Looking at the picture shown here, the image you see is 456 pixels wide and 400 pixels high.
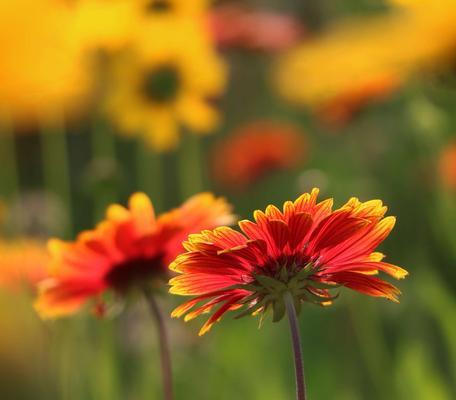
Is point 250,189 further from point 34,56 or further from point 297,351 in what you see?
point 297,351

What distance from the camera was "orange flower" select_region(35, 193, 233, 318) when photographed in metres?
0.49

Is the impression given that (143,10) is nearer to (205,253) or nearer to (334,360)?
(334,360)

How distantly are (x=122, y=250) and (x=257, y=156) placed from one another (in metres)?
1.06

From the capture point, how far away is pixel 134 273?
548 millimetres

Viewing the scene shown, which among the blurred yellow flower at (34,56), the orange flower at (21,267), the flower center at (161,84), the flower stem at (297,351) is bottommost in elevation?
the flower stem at (297,351)

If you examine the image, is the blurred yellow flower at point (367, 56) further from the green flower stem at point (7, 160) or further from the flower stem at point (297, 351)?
the flower stem at point (297, 351)

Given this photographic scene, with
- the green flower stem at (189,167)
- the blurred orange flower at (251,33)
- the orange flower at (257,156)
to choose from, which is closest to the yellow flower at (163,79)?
the green flower stem at (189,167)

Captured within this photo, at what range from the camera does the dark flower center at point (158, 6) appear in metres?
1.11

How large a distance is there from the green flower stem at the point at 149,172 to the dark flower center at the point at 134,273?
0.67 m

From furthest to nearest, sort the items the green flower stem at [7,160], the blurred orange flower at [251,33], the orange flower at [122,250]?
the blurred orange flower at [251,33] → the green flower stem at [7,160] → the orange flower at [122,250]

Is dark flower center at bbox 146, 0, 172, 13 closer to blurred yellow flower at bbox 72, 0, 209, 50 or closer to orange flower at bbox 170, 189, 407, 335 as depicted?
blurred yellow flower at bbox 72, 0, 209, 50

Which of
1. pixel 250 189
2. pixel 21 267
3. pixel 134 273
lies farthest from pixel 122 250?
pixel 250 189

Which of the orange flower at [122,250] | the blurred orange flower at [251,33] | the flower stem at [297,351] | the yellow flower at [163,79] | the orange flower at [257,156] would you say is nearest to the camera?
the flower stem at [297,351]

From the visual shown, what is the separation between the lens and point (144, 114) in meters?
1.10
